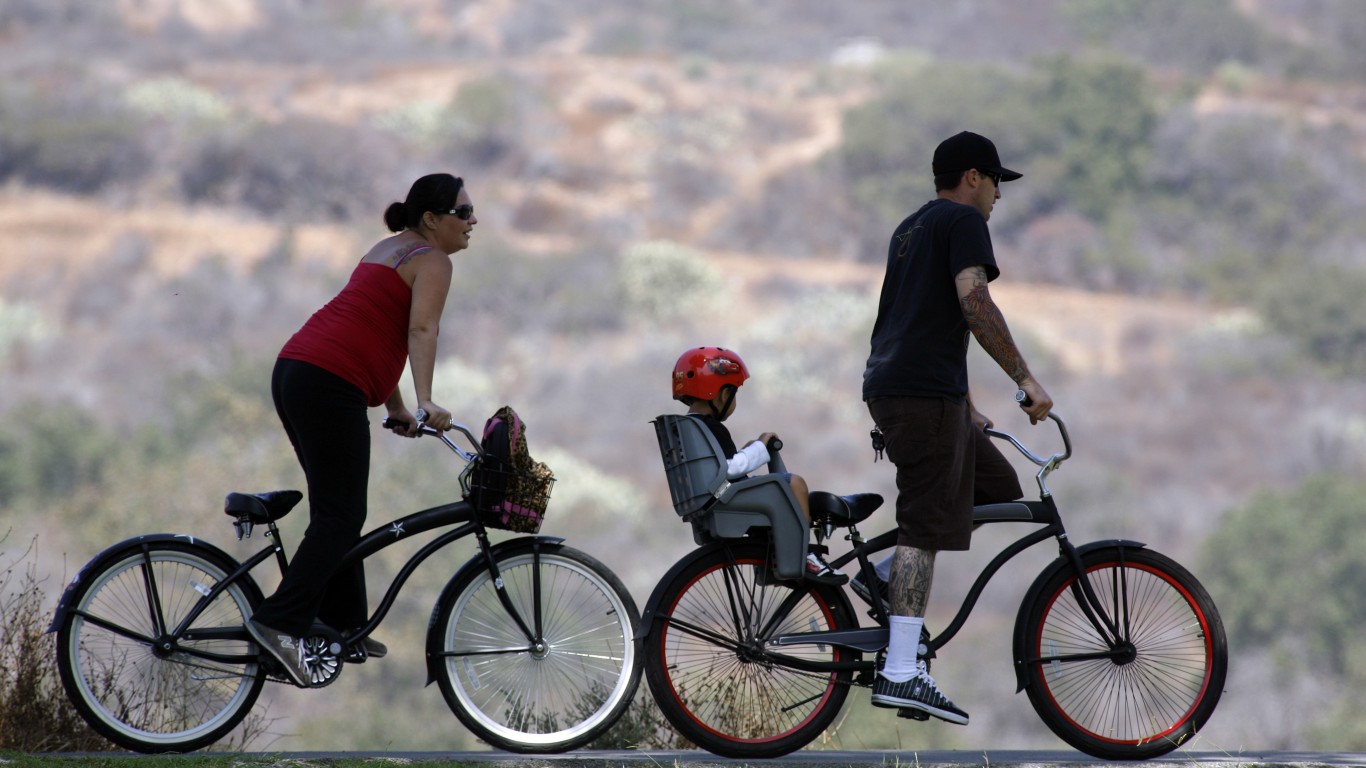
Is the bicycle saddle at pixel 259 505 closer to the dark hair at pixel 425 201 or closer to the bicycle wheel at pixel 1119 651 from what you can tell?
the dark hair at pixel 425 201

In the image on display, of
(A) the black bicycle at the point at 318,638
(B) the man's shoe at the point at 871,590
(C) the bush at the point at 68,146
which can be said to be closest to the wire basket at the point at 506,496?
(A) the black bicycle at the point at 318,638

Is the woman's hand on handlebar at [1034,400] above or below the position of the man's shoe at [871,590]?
above

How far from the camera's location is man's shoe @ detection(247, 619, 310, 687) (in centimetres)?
536

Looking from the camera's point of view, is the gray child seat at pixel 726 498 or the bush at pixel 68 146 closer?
the gray child seat at pixel 726 498

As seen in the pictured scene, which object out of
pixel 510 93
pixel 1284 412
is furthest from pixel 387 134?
pixel 1284 412

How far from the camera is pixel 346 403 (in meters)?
5.43

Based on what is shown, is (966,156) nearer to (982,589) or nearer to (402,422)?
(982,589)

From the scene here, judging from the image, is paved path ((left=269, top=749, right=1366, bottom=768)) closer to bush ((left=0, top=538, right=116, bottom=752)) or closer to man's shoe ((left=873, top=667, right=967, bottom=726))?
man's shoe ((left=873, top=667, right=967, bottom=726))

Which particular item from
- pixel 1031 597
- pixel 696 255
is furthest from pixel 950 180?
pixel 696 255

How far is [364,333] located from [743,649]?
1.72 metres

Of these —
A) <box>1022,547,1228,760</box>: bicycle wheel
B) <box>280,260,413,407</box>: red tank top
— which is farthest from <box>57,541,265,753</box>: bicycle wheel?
<box>1022,547,1228,760</box>: bicycle wheel

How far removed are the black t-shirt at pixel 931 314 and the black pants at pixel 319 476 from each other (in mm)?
1808

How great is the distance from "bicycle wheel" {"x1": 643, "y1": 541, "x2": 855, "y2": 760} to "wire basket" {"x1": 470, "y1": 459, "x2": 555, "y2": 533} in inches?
22.2

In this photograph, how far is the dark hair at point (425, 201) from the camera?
5.60m
